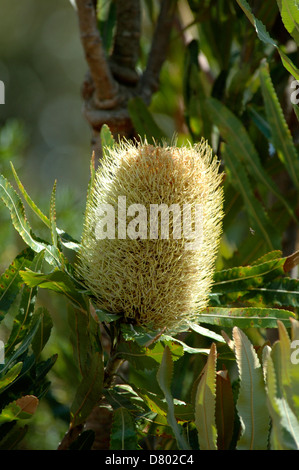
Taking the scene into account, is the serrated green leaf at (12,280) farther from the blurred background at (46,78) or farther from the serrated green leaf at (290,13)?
the blurred background at (46,78)

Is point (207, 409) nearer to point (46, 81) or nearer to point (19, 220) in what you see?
point (19, 220)

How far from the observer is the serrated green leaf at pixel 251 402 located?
592 millimetres

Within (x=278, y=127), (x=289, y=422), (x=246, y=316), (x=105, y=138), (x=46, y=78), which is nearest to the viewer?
(x=289, y=422)

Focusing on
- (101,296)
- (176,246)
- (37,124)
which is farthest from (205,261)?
(37,124)

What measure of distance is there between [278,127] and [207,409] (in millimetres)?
665

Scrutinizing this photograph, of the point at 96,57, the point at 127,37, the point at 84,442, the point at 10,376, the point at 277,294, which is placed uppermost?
the point at 127,37

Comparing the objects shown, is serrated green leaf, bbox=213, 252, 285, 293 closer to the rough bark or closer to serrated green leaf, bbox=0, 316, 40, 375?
serrated green leaf, bbox=0, 316, 40, 375

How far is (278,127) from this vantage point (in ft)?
3.55

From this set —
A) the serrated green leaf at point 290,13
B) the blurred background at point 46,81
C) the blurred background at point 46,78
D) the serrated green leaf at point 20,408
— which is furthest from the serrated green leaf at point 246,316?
the blurred background at point 46,78

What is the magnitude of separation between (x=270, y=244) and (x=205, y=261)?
361mm

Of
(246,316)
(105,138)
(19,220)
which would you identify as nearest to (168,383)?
(246,316)

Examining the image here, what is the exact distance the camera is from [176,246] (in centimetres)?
74

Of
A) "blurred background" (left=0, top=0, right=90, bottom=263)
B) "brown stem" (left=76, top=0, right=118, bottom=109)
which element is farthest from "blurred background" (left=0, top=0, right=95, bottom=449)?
"brown stem" (left=76, top=0, right=118, bottom=109)
